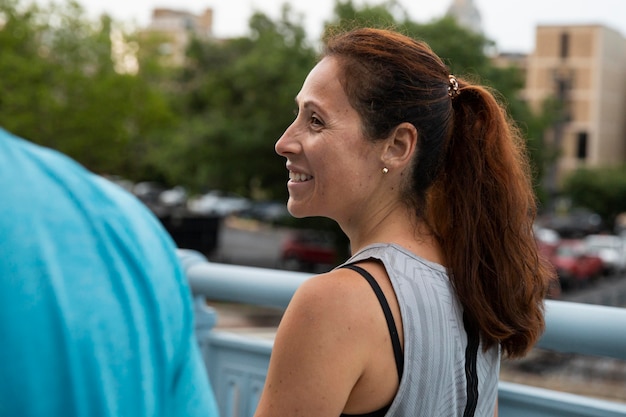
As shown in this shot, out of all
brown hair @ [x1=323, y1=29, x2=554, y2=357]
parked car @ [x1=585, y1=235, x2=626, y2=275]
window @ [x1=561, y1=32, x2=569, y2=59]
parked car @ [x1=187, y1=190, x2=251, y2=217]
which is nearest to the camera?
brown hair @ [x1=323, y1=29, x2=554, y2=357]

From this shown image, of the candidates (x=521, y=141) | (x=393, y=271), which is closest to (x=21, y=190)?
(x=393, y=271)

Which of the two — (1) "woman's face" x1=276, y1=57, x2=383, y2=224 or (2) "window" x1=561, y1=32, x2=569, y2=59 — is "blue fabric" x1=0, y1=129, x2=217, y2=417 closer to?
(1) "woman's face" x1=276, y1=57, x2=383, y2=224

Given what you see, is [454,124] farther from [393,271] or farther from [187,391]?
[187,391]

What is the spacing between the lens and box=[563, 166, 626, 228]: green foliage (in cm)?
5769

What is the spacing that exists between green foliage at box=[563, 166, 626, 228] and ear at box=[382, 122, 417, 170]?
5932 centimetres

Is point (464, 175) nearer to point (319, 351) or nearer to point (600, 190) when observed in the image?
point (319, 351)

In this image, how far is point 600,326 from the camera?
189 centimetres

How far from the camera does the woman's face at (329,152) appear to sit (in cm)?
140

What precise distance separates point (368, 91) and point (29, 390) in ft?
2.28

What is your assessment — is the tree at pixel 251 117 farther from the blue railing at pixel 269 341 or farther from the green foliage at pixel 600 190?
the green foliage at pixel 600 190

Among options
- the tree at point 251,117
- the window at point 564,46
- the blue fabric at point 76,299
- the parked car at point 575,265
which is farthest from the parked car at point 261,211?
the blue fabric at point 76,299

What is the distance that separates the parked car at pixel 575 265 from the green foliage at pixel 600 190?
18003 mm

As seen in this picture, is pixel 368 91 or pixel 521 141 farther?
pixel 521 141

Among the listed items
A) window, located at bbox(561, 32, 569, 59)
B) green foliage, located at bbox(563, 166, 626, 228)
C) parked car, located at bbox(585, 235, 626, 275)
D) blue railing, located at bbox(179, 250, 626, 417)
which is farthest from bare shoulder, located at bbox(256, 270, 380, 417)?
window, located at bbox(561, 32, 569, 59)
